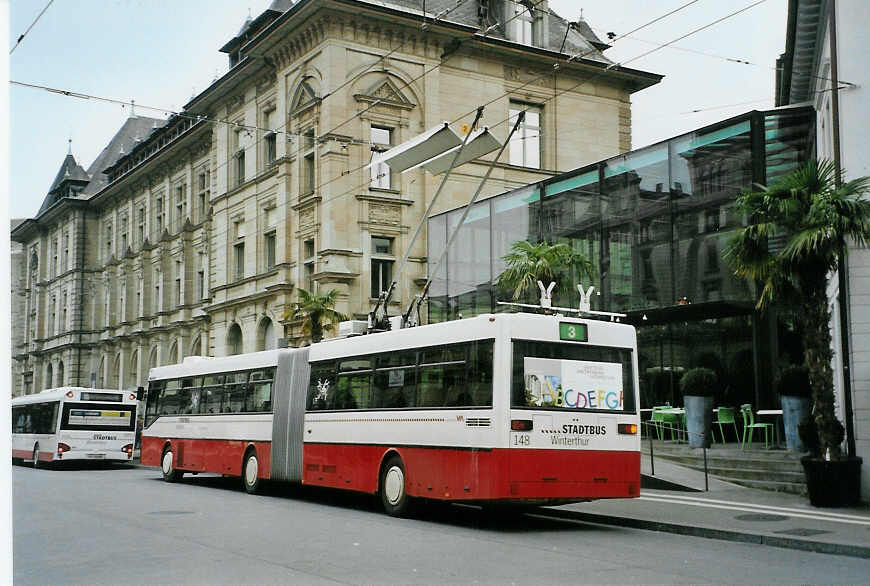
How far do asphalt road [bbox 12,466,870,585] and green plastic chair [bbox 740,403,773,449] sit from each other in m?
7.23

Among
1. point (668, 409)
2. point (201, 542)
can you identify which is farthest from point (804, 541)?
point (668, 409)

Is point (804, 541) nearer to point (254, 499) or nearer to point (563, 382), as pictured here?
point (563, 382)

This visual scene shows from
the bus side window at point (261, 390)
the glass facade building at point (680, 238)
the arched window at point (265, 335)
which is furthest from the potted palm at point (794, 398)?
the arched window at point (265, 335)

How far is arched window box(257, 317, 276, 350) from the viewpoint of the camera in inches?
1702

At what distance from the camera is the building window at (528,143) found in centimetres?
4125

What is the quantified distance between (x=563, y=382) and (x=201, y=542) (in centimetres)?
554

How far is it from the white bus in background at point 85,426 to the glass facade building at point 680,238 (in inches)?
550

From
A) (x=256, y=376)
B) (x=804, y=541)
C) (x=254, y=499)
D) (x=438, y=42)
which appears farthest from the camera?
(x=438, y=42)

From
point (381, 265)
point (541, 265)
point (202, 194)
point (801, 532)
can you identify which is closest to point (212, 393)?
point (541, 265)

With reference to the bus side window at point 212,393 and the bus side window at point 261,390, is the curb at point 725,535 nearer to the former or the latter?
the bus side window at point 261,390

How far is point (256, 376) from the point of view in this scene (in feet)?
72.4

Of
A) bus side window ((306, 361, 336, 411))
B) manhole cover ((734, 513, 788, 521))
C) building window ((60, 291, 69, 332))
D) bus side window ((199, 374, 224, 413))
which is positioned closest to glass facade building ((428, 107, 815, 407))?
manhole cover ((734, 513, 788, 521))

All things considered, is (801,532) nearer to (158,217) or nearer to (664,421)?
(664,421)

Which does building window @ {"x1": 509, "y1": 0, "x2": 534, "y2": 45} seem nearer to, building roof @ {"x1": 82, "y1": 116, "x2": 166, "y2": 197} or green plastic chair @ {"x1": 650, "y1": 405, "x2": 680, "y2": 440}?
green plastic chair @ {"x1": 650, "y1": 405, "x2": 680, "y2": 440}
